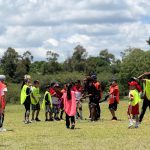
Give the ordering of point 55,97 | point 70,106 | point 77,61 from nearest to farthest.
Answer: point 70,106 → point 55,97 → point 77,61

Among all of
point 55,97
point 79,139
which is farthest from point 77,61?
point 79,139

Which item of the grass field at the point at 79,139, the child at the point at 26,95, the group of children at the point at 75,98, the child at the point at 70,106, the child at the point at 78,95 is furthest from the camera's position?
the child at the point at 78,95

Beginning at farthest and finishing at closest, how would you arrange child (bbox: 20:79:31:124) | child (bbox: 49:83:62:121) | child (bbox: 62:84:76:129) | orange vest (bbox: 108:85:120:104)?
child (bbox: 49:83:62:121) < orange vest (bbox: 108:85:120:104) < child (bbox: 20:79:31:124) < child (bbox: 62:84:76:129)

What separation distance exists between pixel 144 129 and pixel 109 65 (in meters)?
113

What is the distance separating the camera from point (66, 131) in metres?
18.1

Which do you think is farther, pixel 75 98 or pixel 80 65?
pixel 80 65

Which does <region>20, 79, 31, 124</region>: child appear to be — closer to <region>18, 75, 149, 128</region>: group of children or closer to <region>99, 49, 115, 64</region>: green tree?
<region>18, 75, 149, 128</region>: group of children

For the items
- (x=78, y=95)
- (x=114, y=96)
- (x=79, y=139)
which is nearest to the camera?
(x=79, y=139)

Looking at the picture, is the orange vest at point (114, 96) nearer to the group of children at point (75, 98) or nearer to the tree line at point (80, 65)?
the group of children at point (75, 98)

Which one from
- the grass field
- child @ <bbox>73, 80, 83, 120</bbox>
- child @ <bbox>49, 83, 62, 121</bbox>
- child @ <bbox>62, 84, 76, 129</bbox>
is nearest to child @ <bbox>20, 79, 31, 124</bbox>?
child @ <bbox>49, 83, 62, 121</bbox>

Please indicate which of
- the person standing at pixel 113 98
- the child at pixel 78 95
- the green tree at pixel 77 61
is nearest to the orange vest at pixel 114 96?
the person standing at pixel 113 98

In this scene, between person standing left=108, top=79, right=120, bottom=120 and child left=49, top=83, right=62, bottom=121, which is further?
child left=49, top=83, right=62, bottom=121

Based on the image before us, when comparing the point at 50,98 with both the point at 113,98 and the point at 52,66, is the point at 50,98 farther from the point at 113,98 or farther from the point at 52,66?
the point at 52,66

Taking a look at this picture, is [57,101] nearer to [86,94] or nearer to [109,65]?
[86,94]
